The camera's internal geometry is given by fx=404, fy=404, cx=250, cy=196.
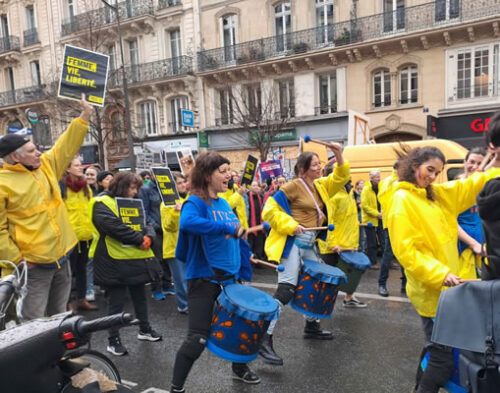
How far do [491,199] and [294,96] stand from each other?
18742mm

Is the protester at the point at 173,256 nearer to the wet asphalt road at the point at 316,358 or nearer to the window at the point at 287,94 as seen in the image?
the wet asphalt road at the point at 316,358

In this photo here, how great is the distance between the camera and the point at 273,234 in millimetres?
4137

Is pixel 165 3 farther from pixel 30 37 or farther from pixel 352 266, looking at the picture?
pixel 352 266

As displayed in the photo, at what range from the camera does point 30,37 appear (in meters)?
27.9

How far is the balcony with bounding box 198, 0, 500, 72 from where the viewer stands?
16109mm

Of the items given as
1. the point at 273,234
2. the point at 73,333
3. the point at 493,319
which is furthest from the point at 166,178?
the point at 493,319

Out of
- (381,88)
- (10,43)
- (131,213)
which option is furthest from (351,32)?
(10,43)

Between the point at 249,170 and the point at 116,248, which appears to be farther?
the point at 249,170

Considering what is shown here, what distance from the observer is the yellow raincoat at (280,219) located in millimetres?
3979

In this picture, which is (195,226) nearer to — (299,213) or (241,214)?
(299,213)

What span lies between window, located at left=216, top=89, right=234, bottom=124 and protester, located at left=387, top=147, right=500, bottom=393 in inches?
719

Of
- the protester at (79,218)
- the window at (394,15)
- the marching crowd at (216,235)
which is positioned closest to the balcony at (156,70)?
the window at (394,15)

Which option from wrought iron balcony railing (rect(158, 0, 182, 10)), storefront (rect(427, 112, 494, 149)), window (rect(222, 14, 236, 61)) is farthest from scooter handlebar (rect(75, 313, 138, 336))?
wrought iron balcony railing (rect(158, 0, 182, 10))

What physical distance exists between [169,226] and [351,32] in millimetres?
15983
